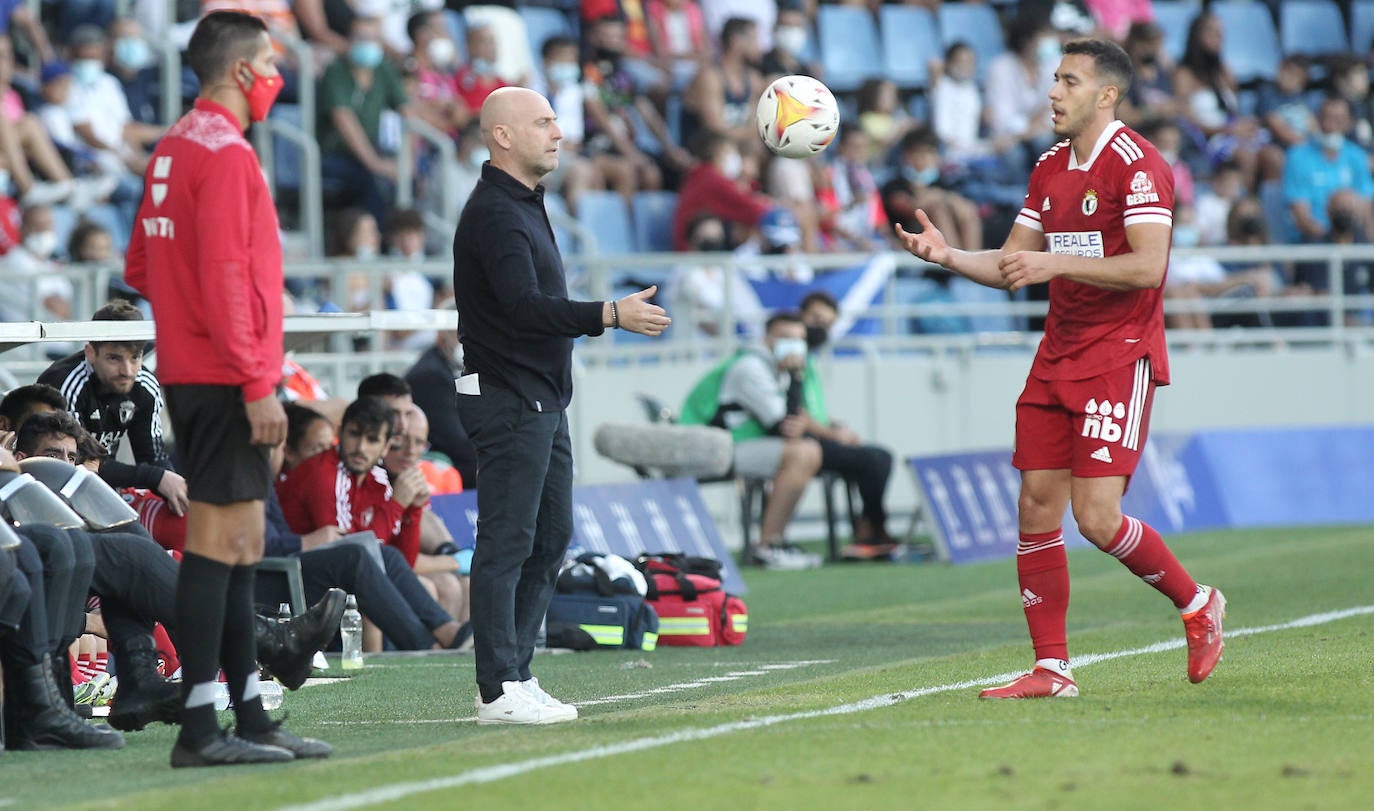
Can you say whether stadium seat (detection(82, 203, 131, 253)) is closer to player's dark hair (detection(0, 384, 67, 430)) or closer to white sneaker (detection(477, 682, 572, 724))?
player's dark hair (detection(0, 384, 67, 430))

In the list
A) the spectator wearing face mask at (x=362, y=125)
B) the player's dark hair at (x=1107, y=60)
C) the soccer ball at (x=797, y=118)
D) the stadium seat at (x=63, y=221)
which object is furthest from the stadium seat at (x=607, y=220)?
the player's dark hair at (x=1107, y=60)

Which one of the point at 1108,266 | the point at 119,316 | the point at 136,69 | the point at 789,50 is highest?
the point at 789,50

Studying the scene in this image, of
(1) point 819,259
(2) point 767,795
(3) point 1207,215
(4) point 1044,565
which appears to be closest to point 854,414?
(1) point 819,259

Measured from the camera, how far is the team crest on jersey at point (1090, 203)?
7.42 m

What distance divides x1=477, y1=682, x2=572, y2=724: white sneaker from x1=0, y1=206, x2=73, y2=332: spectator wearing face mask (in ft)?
24.8

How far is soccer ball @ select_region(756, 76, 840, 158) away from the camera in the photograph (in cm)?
916

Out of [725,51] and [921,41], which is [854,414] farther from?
[921,41]

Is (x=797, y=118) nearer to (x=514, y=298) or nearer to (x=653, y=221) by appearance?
(x=514, y=298)

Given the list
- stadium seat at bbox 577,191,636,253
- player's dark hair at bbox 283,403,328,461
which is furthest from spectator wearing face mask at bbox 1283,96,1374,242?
player's dark hair at bbox 283,403,328,461

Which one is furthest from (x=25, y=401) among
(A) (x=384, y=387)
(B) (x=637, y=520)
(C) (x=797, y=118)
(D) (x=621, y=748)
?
(B) (x=637, y=520)

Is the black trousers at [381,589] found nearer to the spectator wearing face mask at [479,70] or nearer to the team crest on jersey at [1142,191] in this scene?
the team crest on jersey at [1142,191]

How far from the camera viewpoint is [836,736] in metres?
6.48

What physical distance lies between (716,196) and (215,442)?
13230 millimetres

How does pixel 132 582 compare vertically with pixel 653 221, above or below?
below
